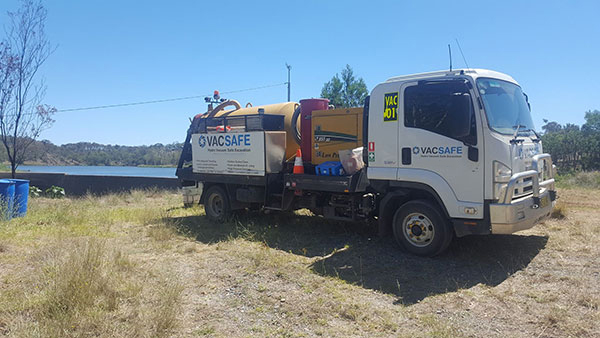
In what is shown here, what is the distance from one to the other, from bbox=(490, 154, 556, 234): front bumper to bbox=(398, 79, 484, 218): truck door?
0.26 m

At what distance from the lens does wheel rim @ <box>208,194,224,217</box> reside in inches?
403

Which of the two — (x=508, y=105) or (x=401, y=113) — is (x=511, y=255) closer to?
(x=508, y=105)

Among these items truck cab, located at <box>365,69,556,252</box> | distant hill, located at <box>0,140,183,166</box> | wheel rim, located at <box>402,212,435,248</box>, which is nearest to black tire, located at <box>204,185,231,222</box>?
truck cab, located at <box>365,69,556,252</box>

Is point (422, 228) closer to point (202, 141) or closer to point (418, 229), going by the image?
point (418, 229)

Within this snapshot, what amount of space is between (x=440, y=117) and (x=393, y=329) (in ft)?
10.6

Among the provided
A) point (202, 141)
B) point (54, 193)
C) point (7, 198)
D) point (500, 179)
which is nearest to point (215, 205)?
point (202, 141)

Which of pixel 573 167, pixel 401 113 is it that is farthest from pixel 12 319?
pixel 573 167

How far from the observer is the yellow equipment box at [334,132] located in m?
7.95

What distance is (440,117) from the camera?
607 cm

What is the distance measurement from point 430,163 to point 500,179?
3.17 feet

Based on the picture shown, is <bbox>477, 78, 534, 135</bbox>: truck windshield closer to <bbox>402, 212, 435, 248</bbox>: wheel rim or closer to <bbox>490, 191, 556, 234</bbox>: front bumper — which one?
<bbox>490, 191, 556, 234</bbox>: front bumper

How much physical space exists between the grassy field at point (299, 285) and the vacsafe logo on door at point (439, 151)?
1.57 meters

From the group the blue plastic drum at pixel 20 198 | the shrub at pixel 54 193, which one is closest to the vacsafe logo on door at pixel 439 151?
the blue plastic drum at pixel 20 198

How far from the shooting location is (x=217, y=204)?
10359mm
